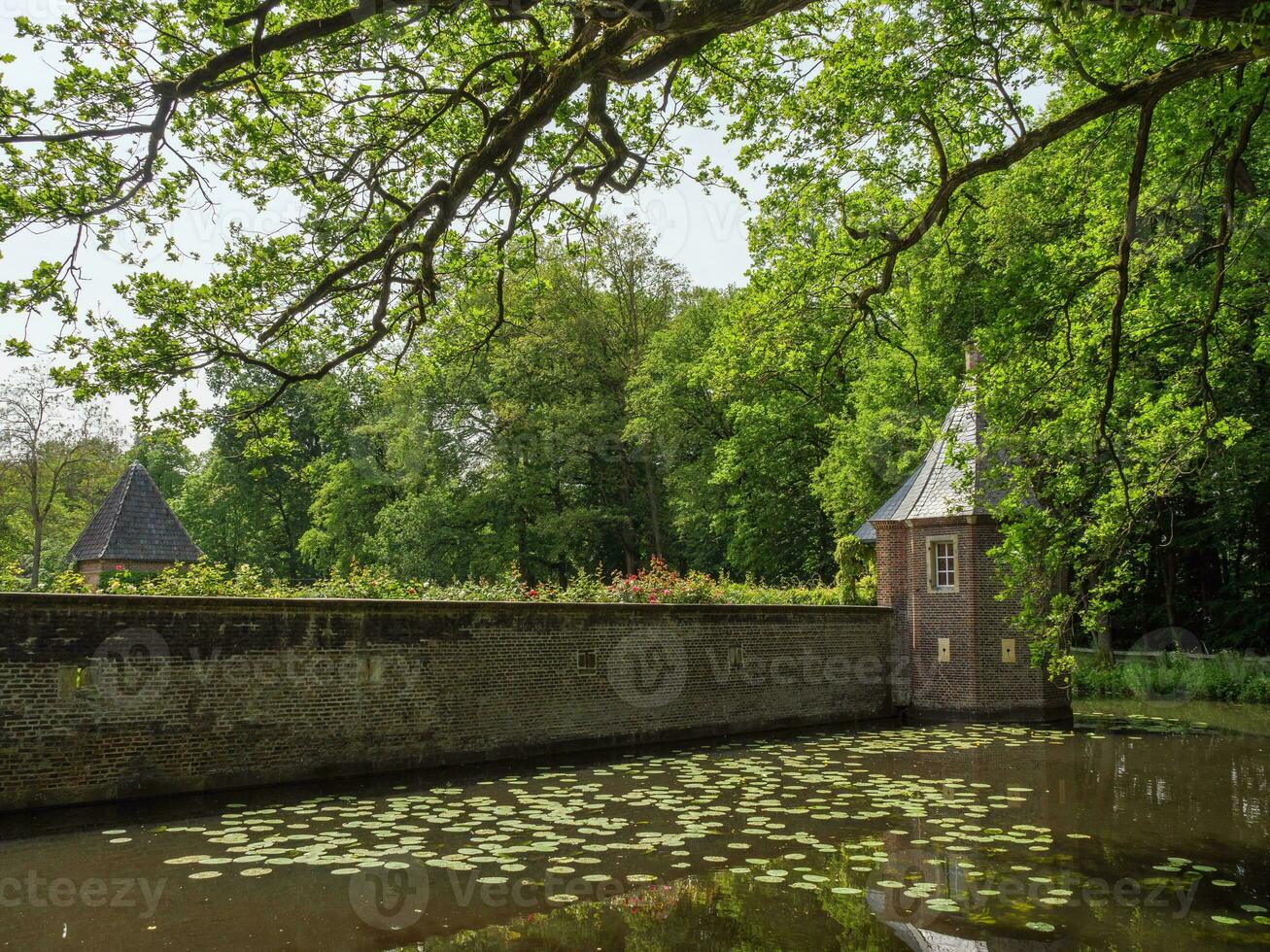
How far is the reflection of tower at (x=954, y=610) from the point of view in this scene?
17.8 metres

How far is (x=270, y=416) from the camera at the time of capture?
845 cm

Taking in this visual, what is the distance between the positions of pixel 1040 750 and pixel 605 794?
723 centimetres

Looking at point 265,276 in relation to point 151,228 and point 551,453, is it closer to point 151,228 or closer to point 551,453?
point 151,228

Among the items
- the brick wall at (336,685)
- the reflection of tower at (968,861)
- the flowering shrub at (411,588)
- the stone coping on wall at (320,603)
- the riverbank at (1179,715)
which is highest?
the flowering shrub at (411,588)

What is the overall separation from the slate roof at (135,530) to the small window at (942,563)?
1680 centimetres

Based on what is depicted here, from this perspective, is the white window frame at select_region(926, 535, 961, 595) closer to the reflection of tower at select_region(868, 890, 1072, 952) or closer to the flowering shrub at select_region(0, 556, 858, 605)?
the flowering shrub at select_region(0, 556, 858, 605)

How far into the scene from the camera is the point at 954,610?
718 inches

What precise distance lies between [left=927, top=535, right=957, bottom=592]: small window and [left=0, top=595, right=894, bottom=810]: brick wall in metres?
3.60

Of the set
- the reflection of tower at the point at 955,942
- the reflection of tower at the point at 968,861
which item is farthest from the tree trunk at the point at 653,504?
the reflection of tower at the point at 955,942

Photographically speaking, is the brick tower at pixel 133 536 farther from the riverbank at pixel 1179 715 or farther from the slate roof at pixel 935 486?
the riverbank at pixel 1179 715

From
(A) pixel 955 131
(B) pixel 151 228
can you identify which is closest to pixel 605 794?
(B) pixel 151 228

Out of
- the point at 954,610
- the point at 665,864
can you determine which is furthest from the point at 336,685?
the point at 954,610

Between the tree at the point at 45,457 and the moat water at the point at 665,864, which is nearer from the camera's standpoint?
the moat water at the point at 665,864

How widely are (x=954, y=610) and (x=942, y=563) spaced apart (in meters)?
0.93
